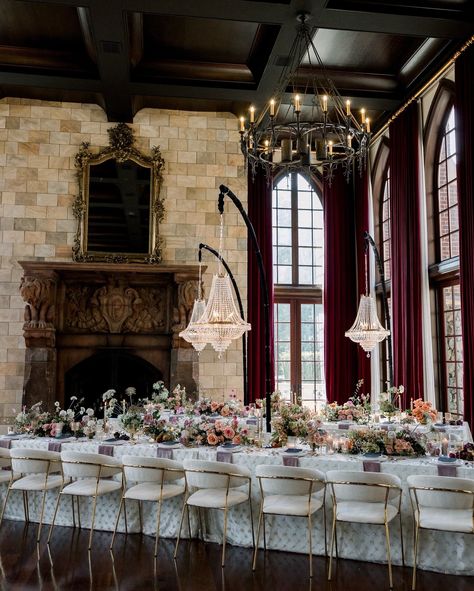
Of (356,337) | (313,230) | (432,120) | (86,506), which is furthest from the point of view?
(313,230)

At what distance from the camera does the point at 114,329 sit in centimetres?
1021

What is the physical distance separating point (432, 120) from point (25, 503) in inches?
324

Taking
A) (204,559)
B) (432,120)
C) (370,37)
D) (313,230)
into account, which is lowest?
(204,559)

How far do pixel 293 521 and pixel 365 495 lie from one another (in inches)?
34.8

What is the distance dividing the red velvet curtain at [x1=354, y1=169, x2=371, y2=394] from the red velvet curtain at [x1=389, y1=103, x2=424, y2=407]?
4.57ft

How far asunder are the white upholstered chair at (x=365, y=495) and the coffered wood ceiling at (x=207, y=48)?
603cm

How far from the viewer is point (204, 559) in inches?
188

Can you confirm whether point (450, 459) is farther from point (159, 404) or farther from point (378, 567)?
point (159, 404)

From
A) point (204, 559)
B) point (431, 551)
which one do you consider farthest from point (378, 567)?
point (204, 559)

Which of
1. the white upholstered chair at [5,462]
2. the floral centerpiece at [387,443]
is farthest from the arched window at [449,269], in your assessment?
the white upholstered chair at [5,462]

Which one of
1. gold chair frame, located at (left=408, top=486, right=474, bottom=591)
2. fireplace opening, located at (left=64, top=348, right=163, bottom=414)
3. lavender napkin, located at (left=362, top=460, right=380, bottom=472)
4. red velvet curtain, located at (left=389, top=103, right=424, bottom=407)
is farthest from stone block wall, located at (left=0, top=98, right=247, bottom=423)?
gold chair frame, located at (left=408, top=486, right=474, bottom=591)

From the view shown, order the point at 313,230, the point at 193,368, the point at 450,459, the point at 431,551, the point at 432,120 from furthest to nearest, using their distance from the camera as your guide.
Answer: the point at 313,230
the point at 193,368
the point at 432,120
the point at 450,459
the point at 431,551

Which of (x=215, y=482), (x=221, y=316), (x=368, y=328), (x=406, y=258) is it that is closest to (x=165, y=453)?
(x=215, y=482)

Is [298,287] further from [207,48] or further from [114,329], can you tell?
[207,48]
